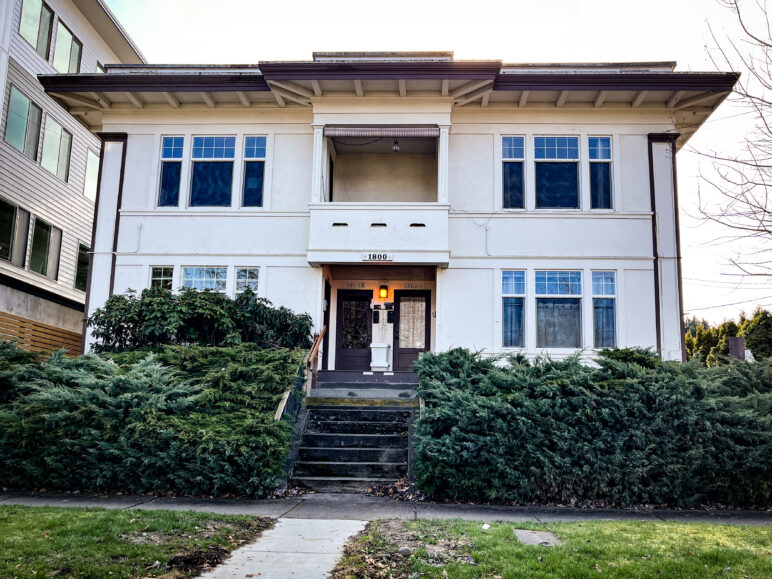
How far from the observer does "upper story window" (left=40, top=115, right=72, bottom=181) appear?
773 inches

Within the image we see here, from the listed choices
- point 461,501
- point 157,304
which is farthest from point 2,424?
point 461,501

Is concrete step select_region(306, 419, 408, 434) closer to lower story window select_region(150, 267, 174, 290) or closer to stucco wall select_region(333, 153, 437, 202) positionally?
lower story window select_region(150, 267, 174, 290)

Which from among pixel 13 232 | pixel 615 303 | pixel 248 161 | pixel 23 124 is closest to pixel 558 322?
pixel 615 303

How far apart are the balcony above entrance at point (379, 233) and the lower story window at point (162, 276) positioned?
342 centimetres

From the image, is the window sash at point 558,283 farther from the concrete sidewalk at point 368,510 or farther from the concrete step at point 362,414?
the concrete sidewalk at point 368,510

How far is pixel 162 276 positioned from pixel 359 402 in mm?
6069

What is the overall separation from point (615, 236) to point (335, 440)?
8013 millimetres

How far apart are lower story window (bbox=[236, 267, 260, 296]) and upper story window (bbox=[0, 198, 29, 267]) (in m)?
7.60

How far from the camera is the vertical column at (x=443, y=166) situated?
46.3ft

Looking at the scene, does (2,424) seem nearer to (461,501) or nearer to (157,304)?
(157,304)

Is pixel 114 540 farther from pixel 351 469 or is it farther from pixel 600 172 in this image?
pixel 600 172

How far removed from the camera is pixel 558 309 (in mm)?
14180

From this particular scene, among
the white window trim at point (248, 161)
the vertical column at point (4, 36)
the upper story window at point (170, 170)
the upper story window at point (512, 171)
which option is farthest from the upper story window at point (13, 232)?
the upper story window at point (512, 171)

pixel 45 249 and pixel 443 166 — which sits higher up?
pixel 443 166
